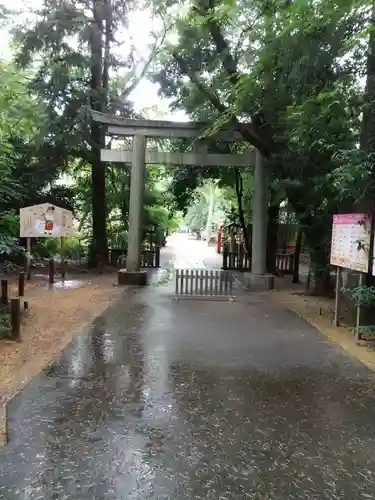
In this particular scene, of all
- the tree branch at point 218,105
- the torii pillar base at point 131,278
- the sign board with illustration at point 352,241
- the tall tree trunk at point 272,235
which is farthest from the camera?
the tall tree trunk at point 272,235

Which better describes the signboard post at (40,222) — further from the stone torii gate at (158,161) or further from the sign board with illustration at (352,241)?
the sign board with illustration at (352,241)

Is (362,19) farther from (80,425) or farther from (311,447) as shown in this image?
(80,425)

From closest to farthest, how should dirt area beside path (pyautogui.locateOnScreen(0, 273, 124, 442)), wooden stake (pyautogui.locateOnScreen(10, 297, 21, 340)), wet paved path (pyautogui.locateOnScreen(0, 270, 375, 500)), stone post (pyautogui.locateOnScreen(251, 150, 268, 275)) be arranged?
1. wet paved path (pyautogui.locateOnScreen(0, 270, 375, 500))
2. dirt area beside path (pyautogui.locateOnScreen(0, 273, 124, 442))
3. wooden stake (pyautogui.locateOnScreen(10, 297, 21, 340))
4. stone post (pyautogui.locateOnScreen(251, 150, 268, 275))

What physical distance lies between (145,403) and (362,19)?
6848 millimetres

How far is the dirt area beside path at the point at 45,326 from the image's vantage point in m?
5.66

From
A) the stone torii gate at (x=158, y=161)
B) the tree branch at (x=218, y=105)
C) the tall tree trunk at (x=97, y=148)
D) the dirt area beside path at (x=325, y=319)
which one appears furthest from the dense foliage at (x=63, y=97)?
the dirt area beside path at (x=325, y=319)

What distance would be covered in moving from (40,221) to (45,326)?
23.0 ft

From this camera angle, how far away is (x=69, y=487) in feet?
10.3

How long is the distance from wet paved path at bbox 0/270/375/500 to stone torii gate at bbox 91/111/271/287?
7109 millimetres

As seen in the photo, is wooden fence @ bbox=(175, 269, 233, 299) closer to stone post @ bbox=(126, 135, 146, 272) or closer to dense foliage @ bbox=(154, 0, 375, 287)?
stone post @ bbox=(126, 135, 146, 272)

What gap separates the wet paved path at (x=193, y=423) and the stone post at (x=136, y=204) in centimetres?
718

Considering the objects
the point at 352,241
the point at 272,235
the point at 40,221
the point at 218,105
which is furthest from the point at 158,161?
the point at 352,241

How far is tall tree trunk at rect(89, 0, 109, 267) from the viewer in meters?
16.7

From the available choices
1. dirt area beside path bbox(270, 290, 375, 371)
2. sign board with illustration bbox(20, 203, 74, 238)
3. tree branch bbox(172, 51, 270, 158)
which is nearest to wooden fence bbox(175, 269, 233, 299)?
dirt area beside path bbox(270, 290, 375, 371)
